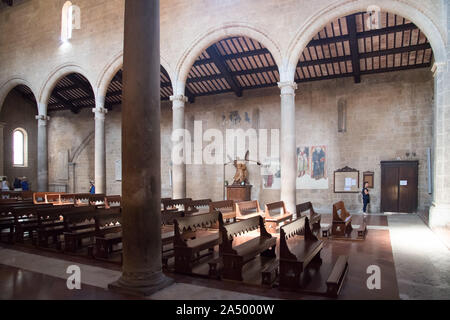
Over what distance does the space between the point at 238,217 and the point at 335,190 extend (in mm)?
7392

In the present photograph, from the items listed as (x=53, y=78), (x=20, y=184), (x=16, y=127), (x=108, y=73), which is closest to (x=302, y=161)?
(x=108, y=73)

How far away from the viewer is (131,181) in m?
3.72

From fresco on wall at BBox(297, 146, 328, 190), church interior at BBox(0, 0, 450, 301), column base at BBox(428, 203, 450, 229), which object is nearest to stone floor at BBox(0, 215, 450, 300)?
church interior at BBox(0, 0, 450, 301)

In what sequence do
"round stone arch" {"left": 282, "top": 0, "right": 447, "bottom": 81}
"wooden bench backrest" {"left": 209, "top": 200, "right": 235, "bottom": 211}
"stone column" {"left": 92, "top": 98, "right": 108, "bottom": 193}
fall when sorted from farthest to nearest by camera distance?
"stone column" {"left": 92, "top": 98, "right": 108, "bottom": 193}
"round stone arch" {"left": 282, "top": 0, "right": 447, "bottom": 81}
"wooden bench backrest" {"left": 209, "top": 200, "right": 235, "bottom": 211}

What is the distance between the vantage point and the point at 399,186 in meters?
13.1

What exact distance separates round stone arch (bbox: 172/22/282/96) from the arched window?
14.0 meters

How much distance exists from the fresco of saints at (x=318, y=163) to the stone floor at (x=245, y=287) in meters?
7.65

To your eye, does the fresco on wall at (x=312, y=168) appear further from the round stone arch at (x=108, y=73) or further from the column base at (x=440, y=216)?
the round stone arch at (x=108, y=73)

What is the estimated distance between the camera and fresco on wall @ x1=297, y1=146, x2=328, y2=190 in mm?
14320

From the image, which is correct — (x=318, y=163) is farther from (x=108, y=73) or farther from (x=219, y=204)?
(x=108, y=73)

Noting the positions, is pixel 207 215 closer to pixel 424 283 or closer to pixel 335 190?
pixel 424 283

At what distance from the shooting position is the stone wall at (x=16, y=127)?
1969 cm

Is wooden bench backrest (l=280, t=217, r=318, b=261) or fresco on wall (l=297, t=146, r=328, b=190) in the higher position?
fresco on wall (l=297, t=146, r=328, b=190)

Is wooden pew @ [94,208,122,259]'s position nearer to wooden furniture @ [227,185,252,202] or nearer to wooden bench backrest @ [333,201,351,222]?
wooden bench backrest @ [333,201,351,222]
